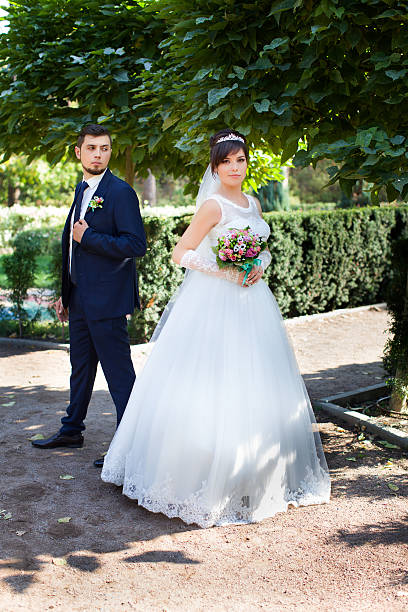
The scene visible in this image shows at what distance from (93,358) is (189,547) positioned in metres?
1.84

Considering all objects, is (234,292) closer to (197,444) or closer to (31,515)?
(197,444)

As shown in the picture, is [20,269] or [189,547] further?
[20,269]

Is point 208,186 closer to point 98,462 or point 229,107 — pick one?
point 229,107

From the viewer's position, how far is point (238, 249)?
13.2 ft

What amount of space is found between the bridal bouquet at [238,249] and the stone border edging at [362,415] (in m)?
2.21

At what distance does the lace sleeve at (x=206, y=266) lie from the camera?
4.17 m

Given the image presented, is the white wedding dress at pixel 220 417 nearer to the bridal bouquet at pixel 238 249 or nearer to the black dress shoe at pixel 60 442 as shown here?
the bridal bouquet at pixel 238 249

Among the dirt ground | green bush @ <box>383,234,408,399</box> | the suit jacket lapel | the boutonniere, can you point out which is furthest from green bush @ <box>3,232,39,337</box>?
green bush @ <box>383,234,408,399</box>

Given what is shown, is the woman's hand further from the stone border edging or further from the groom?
the stone border edging

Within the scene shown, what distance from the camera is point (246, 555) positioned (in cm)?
350

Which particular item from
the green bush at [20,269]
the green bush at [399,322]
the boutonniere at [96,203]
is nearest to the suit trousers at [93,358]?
the boutonniere at [96,203]

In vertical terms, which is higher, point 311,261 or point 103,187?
point 103,187

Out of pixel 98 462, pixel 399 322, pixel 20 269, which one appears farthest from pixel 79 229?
pixel 20 269

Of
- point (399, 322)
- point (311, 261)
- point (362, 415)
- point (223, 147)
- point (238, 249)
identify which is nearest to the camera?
point (238, 249)
